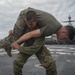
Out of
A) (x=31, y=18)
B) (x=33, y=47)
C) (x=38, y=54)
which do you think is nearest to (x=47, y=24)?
(x=31, y=18)

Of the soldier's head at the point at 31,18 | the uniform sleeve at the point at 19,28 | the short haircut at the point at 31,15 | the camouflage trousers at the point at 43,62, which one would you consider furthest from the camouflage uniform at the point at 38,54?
the short haircut at the point at 31,15

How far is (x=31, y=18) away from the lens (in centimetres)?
595

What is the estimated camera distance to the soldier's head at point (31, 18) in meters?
5.96

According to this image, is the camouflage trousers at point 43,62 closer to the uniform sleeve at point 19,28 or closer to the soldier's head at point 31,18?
the uniform sleeve at point 19,28

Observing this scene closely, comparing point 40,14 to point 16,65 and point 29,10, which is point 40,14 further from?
point 16,65

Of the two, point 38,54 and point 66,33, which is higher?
point 66,33

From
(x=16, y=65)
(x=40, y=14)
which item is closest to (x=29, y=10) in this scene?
(x=40, y=14)

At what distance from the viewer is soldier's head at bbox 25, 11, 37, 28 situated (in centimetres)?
596

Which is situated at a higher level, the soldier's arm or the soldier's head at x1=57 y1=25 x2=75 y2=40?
the soldier's head at x1=57 y1=25 x2=75 y2=40

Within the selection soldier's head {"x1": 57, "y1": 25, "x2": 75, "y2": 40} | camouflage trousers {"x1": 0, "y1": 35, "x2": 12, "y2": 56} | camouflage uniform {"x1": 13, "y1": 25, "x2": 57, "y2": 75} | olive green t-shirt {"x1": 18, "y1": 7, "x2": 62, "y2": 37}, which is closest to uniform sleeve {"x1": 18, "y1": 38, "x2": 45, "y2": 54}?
camouflage uniform {"x1": 13, "y1": 25, "x2": 57, "y2": 75}

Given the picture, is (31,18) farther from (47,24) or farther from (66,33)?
(66,33)

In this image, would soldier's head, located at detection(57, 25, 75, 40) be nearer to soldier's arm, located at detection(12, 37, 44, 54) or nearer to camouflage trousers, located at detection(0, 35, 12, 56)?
soldier's arm, located at detection(12, 37, 44, 54)

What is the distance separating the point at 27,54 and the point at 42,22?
765 mm

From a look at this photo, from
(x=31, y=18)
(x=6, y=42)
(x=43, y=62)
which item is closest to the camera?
(x=31, y=18)
